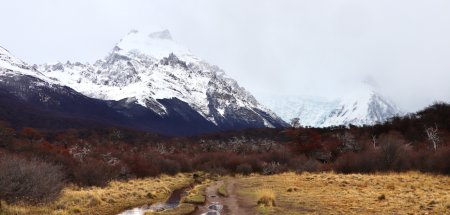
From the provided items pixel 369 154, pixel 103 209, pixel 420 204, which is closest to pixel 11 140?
pixel 103 209

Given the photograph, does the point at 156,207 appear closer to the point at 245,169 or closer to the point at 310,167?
the point at 310,167

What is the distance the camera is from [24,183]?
31.5 meters

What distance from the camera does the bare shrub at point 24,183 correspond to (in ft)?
101

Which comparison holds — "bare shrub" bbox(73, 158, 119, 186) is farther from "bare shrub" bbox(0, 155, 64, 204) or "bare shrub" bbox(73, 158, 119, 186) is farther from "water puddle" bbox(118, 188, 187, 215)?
"bare shrub" bbox(0, 155, 64, 204)

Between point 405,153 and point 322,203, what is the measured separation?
1205 inches

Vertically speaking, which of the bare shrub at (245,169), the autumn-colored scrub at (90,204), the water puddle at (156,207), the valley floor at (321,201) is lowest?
the water puddle at (156,207)

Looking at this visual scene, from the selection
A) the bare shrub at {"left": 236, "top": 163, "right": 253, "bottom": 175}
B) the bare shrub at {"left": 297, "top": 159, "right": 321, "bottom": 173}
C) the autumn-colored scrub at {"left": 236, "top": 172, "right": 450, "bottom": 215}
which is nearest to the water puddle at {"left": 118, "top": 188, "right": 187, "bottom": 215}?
the autumn-colored scrub at {"left": 236, "top": 172, "right": 450, "bottom": 215}

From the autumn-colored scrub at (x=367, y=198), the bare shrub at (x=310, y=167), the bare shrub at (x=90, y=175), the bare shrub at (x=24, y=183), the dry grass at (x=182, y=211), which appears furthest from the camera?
the bare shrub at (x=310, y=167)

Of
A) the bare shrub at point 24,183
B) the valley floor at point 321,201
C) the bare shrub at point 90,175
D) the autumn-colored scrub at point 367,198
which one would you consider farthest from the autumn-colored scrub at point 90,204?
the autumn-colored scrub at point 367,198

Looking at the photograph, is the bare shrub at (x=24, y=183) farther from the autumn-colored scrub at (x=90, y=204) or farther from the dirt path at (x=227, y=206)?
the dirt path at (x=227, y=206)

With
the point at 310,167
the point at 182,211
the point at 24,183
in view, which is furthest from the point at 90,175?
the point at 310,167

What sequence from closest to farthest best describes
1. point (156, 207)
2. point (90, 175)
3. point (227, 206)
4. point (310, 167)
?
point (227, 206) → point (156, 207) → point (90, 175) → point (310, 167)

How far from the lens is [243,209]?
31.4 metres

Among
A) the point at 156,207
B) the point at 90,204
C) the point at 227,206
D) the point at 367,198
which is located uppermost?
the point at 367,198
